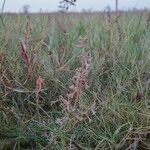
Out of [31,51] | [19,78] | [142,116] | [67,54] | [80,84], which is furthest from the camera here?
[67,54]

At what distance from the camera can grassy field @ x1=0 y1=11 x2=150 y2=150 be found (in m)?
1.55

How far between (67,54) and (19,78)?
0.35 meters

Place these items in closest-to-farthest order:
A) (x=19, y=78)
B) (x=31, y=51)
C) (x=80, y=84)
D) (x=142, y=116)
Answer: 1. (x=80, y=84)
2. (x=142, y=116)
3. (x=31, y=51)
4. (x=19, y=78)

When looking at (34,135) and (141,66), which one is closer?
(34,135)

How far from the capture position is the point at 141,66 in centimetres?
201

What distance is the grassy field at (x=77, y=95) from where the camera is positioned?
1.55 metres

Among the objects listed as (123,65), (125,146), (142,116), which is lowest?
(125,146)

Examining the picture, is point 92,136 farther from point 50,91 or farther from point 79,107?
point 50,91

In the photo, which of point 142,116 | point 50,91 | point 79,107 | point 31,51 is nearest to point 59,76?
point 50,91

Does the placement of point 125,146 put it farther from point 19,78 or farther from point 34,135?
point 19,78

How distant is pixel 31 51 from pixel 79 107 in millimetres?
410

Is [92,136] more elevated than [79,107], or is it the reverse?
[79,107]

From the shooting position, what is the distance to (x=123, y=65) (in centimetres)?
205

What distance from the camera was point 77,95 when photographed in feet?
4.94
